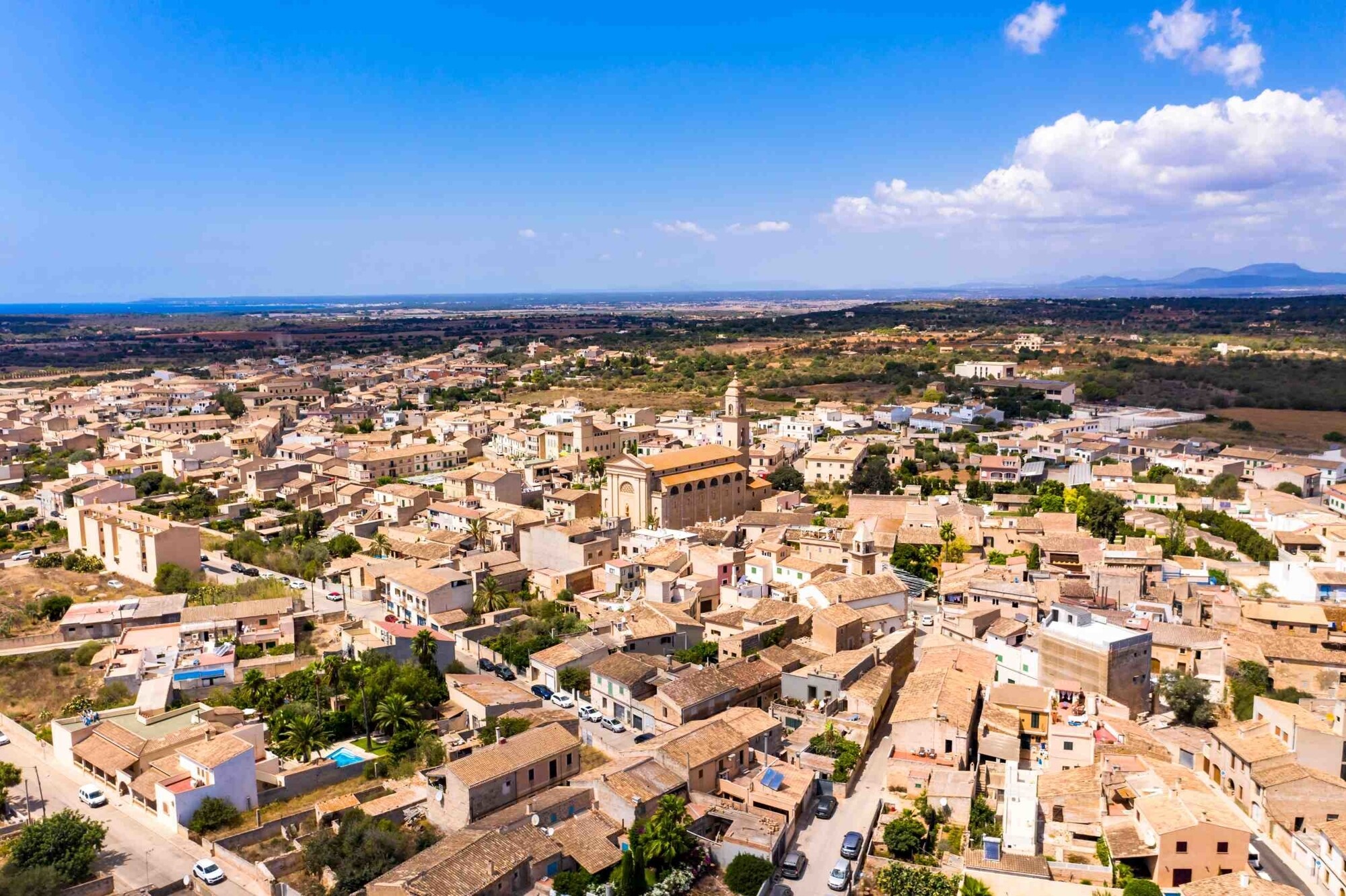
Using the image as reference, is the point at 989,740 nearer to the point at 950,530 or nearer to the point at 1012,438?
the point at 950,530

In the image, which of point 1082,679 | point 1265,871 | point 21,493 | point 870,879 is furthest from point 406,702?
point 21,493

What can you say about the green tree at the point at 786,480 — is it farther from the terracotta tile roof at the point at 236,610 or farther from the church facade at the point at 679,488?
the terracotta tile roof at the point at 236,610

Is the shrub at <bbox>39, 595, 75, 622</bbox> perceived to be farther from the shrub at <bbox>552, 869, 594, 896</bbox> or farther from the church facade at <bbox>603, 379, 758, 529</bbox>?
the shrub at <bbox>552, 869, 594, 896</bbox>

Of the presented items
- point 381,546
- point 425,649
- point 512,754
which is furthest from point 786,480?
point 512,754

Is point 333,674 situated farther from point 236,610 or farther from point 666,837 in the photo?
point 666,837

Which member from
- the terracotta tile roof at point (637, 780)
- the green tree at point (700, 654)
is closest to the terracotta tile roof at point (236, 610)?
the green tree at point (700, 654)

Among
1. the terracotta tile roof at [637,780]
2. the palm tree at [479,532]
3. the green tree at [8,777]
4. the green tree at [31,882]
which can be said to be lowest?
the green tree at [8,777]
